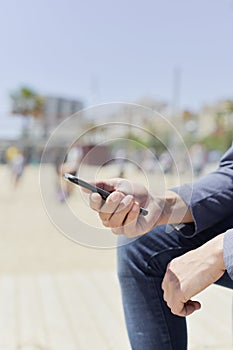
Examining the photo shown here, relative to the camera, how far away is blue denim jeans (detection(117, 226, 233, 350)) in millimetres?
973

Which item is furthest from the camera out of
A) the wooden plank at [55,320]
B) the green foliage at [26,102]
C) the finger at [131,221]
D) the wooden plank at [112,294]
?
the green foliage at [26,102]

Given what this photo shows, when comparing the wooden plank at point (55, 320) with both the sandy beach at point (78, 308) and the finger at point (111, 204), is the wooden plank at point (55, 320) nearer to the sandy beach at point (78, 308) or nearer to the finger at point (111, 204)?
the sandy beach at point (78, 308)

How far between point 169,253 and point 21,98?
133ft

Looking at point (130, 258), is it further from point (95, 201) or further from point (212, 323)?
point (212, 323)

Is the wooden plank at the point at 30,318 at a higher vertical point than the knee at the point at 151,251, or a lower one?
lower

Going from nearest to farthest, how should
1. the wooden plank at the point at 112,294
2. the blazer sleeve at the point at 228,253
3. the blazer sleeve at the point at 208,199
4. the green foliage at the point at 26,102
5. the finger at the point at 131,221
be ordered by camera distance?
the blazer sleeve at the point at 228,253 → the finger at the point at 131,221 → the blazer sleeve at the point at 208,199 → the wooden plank at the point at 112,294 → the green foliage at the point at 26,102

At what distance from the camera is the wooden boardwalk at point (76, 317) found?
1.72m

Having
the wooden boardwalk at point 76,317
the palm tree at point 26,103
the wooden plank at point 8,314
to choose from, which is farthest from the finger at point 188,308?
the palm tree at point 26,103

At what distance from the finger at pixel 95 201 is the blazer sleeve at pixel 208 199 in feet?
0.71

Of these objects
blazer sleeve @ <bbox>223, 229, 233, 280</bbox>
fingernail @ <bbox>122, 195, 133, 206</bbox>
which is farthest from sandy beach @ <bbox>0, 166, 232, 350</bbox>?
blazer sleeve @ <bbox>223, 229, 233, 280</bbox>

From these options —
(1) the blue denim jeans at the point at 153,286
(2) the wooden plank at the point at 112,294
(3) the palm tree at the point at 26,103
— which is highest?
(1) the blue denim jeans at the point at 153,286

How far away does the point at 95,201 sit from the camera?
2.79 ft

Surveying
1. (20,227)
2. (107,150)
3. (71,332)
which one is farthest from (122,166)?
(20,227)

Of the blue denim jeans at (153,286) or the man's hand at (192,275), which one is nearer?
the man's hand at (192,275)
